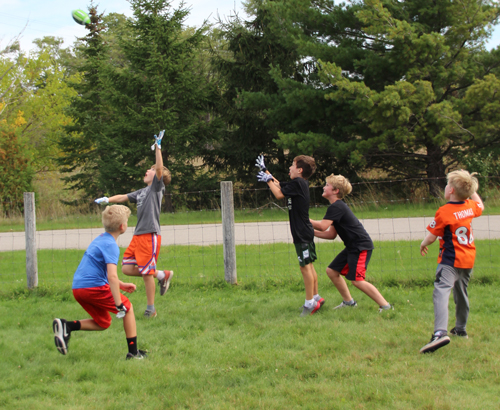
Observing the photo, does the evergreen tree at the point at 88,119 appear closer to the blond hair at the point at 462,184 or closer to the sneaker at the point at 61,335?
the sneaker at the point at 61,335

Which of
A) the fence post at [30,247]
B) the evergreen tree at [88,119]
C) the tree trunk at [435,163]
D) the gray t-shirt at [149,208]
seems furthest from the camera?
the evergreen tree at [88,119]

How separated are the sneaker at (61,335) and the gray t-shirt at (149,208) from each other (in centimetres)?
156

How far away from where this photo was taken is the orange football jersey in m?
4.18

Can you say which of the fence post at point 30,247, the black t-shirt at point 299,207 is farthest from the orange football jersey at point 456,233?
the fence post at point 30,247

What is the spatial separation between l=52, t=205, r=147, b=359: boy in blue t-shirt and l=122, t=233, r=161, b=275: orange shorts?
1.18m

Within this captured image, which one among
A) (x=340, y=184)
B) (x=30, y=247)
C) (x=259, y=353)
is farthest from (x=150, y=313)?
(x=30, y=247)

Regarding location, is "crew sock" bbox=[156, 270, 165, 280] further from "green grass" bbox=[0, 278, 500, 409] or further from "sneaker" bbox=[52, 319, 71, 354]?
"sneaker" bbox=[52, 319, 71, 354]

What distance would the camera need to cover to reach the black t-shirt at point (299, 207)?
5199 mm

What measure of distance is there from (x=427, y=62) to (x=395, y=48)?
1407mm

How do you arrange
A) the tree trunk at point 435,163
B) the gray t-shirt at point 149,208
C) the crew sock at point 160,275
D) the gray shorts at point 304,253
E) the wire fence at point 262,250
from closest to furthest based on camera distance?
the gray shorts at point 304,253 → the gray t-shirt at point 149,208 → the crew sock at point 160,275 → the wire fence at point 262,250 → the tree trunk at point 435,163

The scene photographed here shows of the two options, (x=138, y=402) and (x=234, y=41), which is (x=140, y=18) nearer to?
(x=234, y=41)

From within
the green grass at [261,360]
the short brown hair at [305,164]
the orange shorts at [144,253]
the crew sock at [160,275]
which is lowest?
the green grass at [261,360]

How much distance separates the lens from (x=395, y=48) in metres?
16.8

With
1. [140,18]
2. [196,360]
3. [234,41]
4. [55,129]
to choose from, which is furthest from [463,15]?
[55,129]
